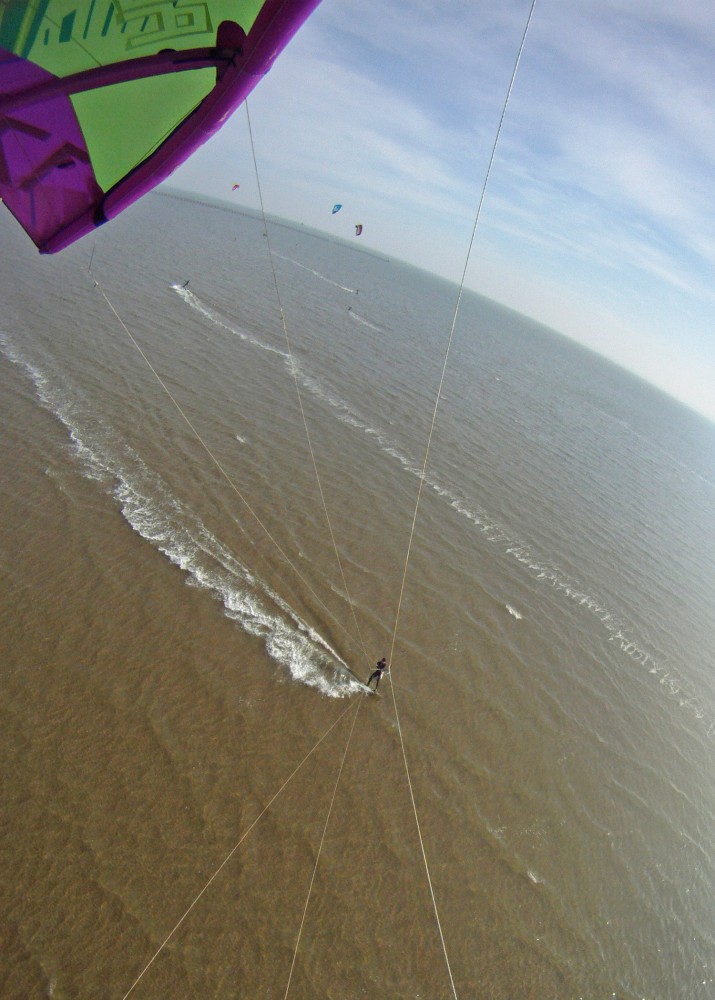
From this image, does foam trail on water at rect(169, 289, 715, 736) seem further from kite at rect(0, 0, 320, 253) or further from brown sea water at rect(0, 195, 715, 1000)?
kite at rect(0, 0, 320, 253)

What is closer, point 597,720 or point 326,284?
point 597,720

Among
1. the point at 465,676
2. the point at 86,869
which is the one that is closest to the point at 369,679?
the point at 465,676

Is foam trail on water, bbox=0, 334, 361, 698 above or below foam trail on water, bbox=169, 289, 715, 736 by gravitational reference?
below

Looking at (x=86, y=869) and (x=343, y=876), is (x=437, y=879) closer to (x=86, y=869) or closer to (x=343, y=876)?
(x=343, y=876)

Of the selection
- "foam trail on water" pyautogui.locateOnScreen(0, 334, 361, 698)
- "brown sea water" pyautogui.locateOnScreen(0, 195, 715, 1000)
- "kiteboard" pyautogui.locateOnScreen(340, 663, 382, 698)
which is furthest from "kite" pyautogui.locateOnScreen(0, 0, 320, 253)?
"kiteboard" pyautogui.locateOnScreen(340, 663, 382, 698)

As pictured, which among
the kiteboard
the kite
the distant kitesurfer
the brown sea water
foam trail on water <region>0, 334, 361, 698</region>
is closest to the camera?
the kite

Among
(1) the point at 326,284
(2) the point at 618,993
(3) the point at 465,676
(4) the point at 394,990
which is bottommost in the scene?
(4) the point at 394,990
